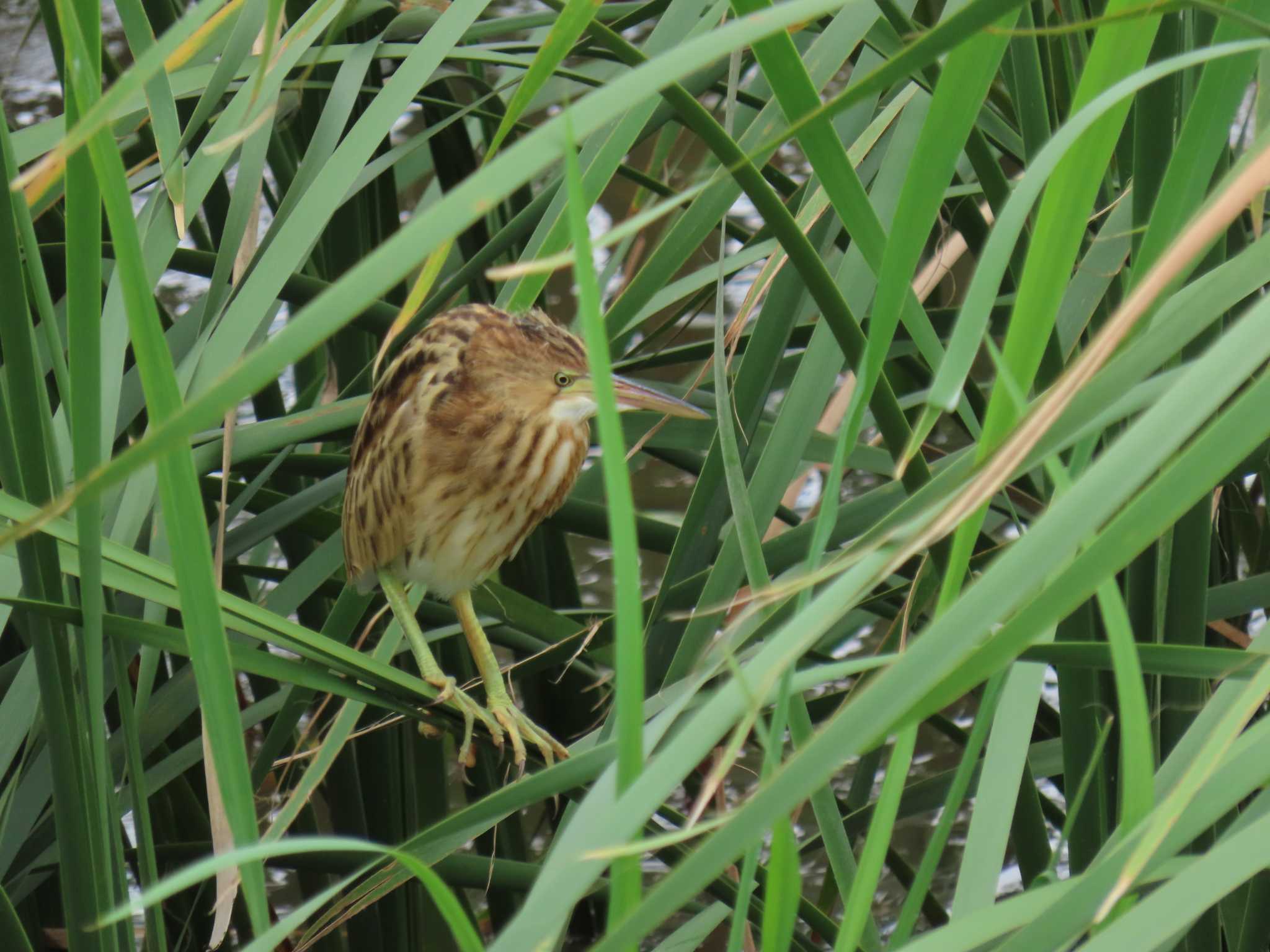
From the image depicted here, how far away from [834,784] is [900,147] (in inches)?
57.1

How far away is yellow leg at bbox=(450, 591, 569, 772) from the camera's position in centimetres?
159

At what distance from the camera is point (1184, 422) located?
21.7 inches

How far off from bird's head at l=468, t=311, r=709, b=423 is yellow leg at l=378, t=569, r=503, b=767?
0.26m

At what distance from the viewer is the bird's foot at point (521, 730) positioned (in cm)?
158

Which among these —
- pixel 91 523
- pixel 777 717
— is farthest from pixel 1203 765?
pixel 91 523

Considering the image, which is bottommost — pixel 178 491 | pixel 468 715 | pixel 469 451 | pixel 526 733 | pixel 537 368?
pixel 526 733

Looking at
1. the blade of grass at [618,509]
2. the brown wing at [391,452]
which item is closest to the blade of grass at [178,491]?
the blade of grass at [618,509]

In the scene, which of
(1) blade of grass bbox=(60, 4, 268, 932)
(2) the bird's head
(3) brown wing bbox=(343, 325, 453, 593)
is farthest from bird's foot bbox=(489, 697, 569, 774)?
(1) blade of grass bbox=(60, 4, 268, 932)

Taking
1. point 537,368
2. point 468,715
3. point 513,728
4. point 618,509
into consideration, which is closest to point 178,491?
point 618,509

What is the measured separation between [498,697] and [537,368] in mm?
385

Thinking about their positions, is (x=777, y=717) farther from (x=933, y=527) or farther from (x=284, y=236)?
(x=284, y=236)

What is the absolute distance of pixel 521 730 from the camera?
165 cm

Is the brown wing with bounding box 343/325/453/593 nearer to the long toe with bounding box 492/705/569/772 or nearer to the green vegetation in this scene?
the green vegetation

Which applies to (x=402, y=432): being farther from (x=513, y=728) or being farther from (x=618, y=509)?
(x=618, y=509)
